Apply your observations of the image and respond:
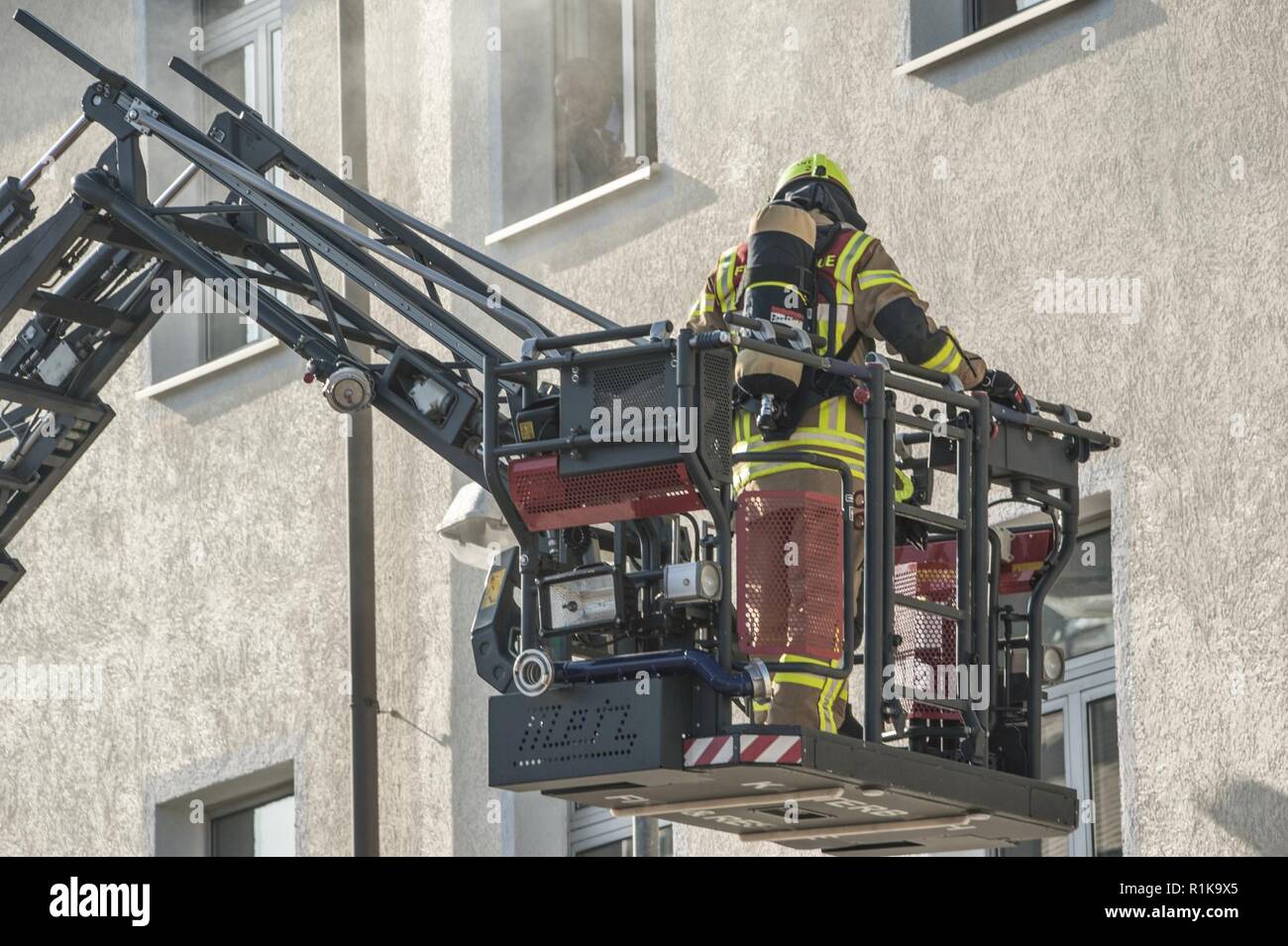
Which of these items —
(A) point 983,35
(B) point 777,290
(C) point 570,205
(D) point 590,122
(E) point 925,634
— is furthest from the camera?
(D) point 590,122

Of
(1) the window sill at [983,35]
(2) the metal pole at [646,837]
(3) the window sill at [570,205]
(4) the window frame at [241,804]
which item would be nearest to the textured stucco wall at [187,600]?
(4) the window frame at [241,804]

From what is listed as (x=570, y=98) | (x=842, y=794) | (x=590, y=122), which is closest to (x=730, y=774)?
(x=842, y=794)

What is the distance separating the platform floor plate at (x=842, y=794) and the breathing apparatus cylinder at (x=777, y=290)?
1240 mm

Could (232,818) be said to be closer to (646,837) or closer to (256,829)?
(256,829)

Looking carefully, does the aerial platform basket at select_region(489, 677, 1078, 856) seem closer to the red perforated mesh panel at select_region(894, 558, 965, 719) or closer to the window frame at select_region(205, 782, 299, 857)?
the red perforated mesh panel at select_region(894, 558, 965, 719)

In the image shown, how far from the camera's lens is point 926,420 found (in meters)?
8.94

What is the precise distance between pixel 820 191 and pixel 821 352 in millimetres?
618

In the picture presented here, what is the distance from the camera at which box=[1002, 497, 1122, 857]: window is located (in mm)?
10977

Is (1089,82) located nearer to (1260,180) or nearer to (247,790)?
(1260,180)

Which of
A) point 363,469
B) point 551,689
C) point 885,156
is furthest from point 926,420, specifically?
point 363,469

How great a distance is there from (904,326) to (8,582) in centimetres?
429

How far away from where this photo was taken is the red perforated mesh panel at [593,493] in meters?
8.38

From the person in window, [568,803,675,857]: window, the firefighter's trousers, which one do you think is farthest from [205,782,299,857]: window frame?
the firefighter's trousers

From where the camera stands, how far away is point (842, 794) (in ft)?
27.8
